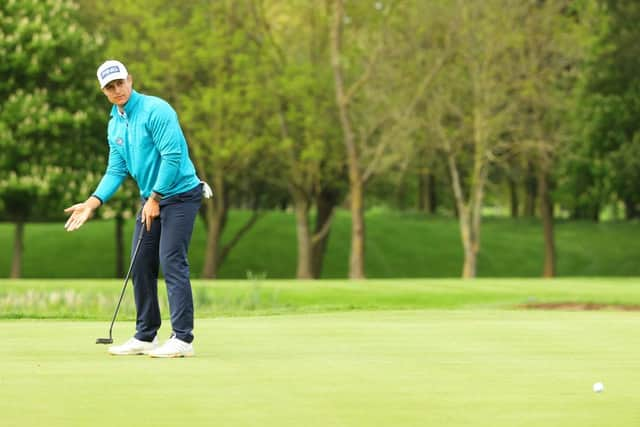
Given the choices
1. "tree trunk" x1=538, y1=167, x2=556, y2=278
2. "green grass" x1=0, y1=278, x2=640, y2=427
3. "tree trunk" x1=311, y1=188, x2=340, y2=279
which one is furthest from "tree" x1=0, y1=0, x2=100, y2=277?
"green grass" x1=0, y1=278, x2=640, y2=427

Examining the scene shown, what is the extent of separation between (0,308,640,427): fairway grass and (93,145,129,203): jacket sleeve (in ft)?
4.24

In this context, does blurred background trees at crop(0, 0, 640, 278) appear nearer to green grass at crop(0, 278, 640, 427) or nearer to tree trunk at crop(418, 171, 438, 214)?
tree trunk at crop(418, 171, 438, 214)

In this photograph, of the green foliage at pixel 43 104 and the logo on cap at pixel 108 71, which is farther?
the green foliage at pixel 43 104

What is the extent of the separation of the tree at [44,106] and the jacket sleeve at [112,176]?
99.9 feet

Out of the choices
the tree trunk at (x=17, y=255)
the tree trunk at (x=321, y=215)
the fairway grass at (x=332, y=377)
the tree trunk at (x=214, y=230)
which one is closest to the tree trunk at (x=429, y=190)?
the tree trunk at (x=321, y=215)

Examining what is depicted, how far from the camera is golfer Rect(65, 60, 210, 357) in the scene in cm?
979

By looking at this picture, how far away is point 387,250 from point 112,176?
51827mm

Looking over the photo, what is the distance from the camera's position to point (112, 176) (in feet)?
35.3

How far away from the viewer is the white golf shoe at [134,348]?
982 cm

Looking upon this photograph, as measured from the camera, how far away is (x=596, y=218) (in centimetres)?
7344

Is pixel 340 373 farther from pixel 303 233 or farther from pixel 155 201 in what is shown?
pixel 303 233

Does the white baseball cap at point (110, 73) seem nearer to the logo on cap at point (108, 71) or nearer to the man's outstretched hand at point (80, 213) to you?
the logo on cap at point (108, 71)

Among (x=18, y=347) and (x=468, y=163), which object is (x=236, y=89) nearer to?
(x=468, y=163)

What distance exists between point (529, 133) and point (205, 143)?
11.5 meters
